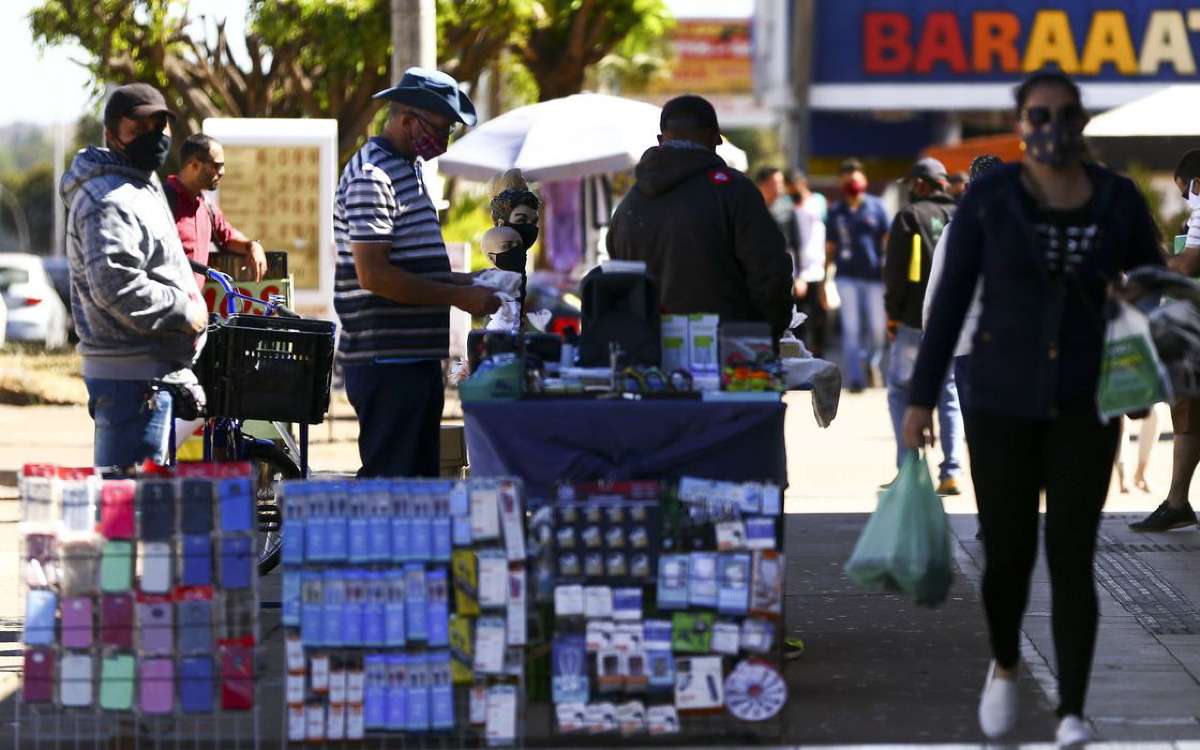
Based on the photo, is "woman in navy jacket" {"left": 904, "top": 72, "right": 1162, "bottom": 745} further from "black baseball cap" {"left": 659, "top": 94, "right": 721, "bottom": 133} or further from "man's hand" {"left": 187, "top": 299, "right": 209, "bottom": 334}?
"man's hand" {"left": 187, "top": 299, "right": 209, "bottom": 334}

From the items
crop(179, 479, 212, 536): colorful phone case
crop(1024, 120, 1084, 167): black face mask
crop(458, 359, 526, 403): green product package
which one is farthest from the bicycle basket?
crop(1024, 120, 1084, 167): black face mask

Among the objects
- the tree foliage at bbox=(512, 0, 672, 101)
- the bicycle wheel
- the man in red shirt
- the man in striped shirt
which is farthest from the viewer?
the tree foliage at bbox=(512, 0, 672, 101)

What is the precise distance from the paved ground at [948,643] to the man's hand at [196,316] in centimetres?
132

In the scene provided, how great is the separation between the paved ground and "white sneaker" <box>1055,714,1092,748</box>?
19 centimetres

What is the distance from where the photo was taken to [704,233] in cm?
669

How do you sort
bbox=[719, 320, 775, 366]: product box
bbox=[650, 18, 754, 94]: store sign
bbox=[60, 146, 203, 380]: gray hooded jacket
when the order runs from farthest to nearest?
bbox=[650, 18, 754, 94]: store sign < bbox=[60, 146, 203, 380]: gray hooded jacket < bbox=[719, 320, 775, 366]: product box

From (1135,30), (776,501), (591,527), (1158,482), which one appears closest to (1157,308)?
(776,501)

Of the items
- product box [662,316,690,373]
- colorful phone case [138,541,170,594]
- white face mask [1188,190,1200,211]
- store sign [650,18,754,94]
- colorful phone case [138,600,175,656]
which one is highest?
store sign [650,18,754,94]

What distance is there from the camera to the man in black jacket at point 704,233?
6621 millimetres

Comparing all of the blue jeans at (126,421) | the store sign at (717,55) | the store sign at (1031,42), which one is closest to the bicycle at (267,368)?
the blue jeans at (126,421)

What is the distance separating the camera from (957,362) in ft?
24.4

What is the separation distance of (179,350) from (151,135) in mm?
717

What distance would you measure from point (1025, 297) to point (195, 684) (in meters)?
2.58

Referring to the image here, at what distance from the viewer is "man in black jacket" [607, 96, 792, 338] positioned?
6.62 metres
